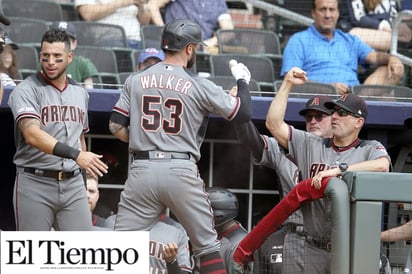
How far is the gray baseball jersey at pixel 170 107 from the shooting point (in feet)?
20.4

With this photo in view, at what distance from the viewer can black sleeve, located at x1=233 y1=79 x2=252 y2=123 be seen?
6305 millimetres

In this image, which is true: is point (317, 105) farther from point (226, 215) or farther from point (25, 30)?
point (25, 30)

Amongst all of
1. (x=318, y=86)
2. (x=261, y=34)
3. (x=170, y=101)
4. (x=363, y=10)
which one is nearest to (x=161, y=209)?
(x=170, y=101)

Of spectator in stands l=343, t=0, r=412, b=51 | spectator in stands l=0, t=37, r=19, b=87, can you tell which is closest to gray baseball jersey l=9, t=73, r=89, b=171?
spectator in stands l=0, t=37, r=19, b=87

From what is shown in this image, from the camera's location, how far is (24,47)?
8727 millimetres

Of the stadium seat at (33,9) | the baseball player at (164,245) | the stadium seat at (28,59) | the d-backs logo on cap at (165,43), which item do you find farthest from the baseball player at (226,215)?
the stadium seat at (33,9)

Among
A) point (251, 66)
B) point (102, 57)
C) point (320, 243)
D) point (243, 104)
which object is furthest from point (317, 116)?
point (102, 57)

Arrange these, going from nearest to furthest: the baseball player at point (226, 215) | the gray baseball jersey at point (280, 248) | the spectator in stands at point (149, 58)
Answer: the gray baseball jersey at point (280, 248) < the baseball player at point (226, 215) < the spectator in stands at point (149, 58)

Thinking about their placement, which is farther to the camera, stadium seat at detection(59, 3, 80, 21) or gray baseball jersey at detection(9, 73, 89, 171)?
stadium seat at detection(59, 3, 80, 21)

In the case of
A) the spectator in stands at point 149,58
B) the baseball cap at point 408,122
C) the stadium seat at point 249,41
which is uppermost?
the stadium seat at point 249,41

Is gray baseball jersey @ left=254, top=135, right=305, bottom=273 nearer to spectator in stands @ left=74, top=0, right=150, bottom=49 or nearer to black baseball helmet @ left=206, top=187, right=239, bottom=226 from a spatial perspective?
black baseball helmet @ left=206, top=187, right=239, bottom=226

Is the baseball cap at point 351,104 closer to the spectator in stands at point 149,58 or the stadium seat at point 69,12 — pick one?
the spectator in stands at point 149,58

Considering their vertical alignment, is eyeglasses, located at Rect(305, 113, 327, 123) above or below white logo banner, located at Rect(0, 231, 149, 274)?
above

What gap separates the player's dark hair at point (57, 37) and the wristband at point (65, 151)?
28.9 inches
